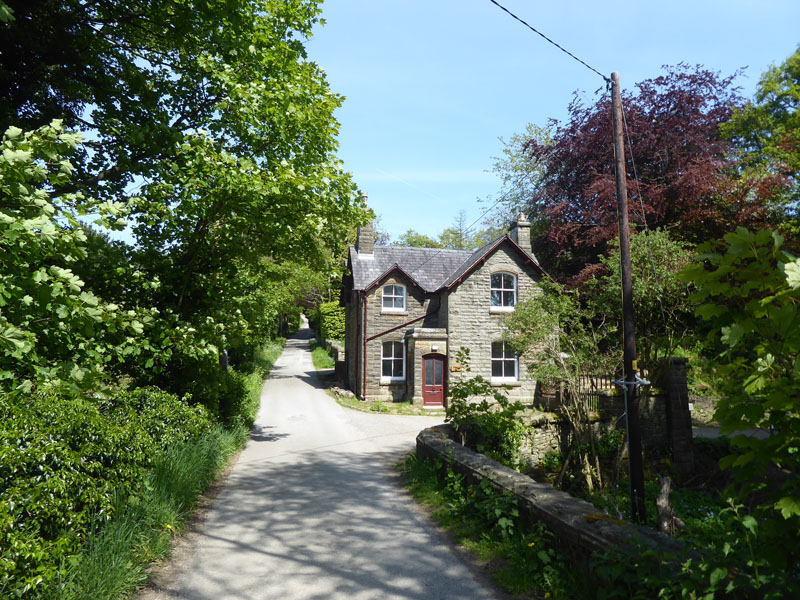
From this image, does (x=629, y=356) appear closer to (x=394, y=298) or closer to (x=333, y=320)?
(x=394, y=298)

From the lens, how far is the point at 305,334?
7050cm

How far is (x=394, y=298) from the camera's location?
1005 inches

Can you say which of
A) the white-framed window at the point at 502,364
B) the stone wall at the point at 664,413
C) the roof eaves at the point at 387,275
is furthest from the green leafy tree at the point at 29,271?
the white-framed window at the point at 502,364

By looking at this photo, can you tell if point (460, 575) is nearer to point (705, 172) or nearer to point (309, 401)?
point (309, 401)

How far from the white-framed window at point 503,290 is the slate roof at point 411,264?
111 inches

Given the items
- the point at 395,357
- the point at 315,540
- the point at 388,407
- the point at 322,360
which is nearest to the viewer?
the point at 315,540

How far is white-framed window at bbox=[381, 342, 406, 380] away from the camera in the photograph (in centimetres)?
2527

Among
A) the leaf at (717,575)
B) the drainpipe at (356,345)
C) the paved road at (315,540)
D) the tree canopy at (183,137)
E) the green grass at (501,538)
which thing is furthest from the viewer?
the drainpipe at (356,345)

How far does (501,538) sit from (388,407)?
660 inches

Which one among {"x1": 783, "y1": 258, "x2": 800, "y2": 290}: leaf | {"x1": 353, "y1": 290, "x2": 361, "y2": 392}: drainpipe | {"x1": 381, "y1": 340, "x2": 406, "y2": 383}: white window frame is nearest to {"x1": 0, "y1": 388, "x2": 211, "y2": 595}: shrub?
{"x1": 783, "y1": 258, "x2": 800, "y2": 290}: leaf

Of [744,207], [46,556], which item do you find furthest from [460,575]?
[744,207]

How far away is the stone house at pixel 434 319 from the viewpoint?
77.9 feet

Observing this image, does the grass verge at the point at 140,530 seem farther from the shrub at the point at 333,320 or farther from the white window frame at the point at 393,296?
the shrub at the point at 333,320

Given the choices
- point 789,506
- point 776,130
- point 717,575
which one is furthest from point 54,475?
point 776,130
